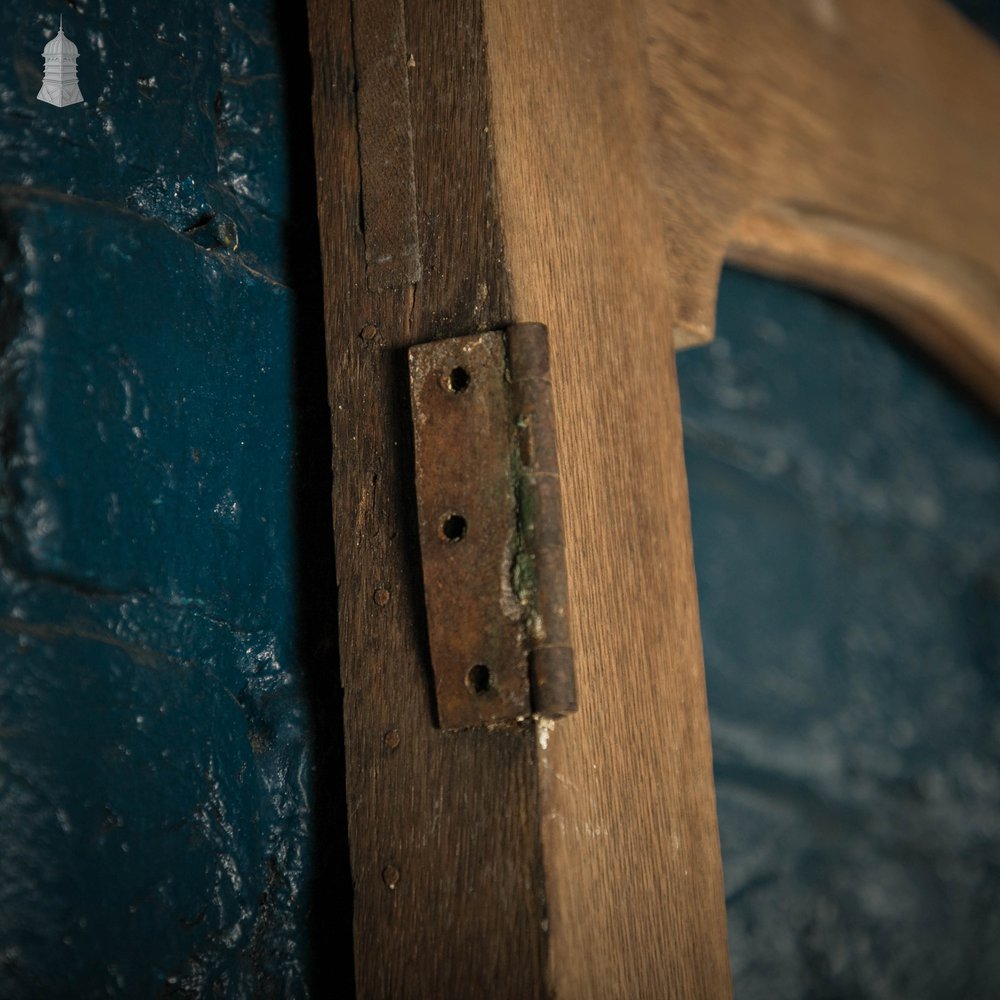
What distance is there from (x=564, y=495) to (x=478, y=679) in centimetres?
10

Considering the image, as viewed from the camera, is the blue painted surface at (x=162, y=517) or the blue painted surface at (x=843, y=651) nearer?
the blue painted surface at (x=162, y=517)

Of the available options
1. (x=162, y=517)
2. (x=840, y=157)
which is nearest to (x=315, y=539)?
(x=162, y=517)

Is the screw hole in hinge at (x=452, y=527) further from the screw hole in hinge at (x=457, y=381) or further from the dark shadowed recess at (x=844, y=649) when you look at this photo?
the dark shadowed recess at (x=844, y=649)

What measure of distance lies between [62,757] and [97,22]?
0.38 metres

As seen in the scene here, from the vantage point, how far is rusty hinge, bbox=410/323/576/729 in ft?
1.65

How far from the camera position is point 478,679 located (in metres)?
0.51

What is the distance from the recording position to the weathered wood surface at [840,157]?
76cm

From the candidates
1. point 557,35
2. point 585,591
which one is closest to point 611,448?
point 585,591

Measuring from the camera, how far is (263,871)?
581 millimetres

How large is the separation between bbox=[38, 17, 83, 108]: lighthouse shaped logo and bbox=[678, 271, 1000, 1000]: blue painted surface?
0.62 meters

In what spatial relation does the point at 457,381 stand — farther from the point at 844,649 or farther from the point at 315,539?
the point at 844,649

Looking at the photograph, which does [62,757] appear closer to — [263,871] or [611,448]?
[263,871]

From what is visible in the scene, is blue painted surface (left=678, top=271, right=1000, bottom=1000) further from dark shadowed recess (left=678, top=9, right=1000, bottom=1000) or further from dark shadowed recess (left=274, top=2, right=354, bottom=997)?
dark shadowed recess (left=274, top=2, right=354, bottom=997)

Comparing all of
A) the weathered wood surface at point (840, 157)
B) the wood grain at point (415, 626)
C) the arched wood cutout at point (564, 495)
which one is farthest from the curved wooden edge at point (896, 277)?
the wood grain at point (415, 626)
